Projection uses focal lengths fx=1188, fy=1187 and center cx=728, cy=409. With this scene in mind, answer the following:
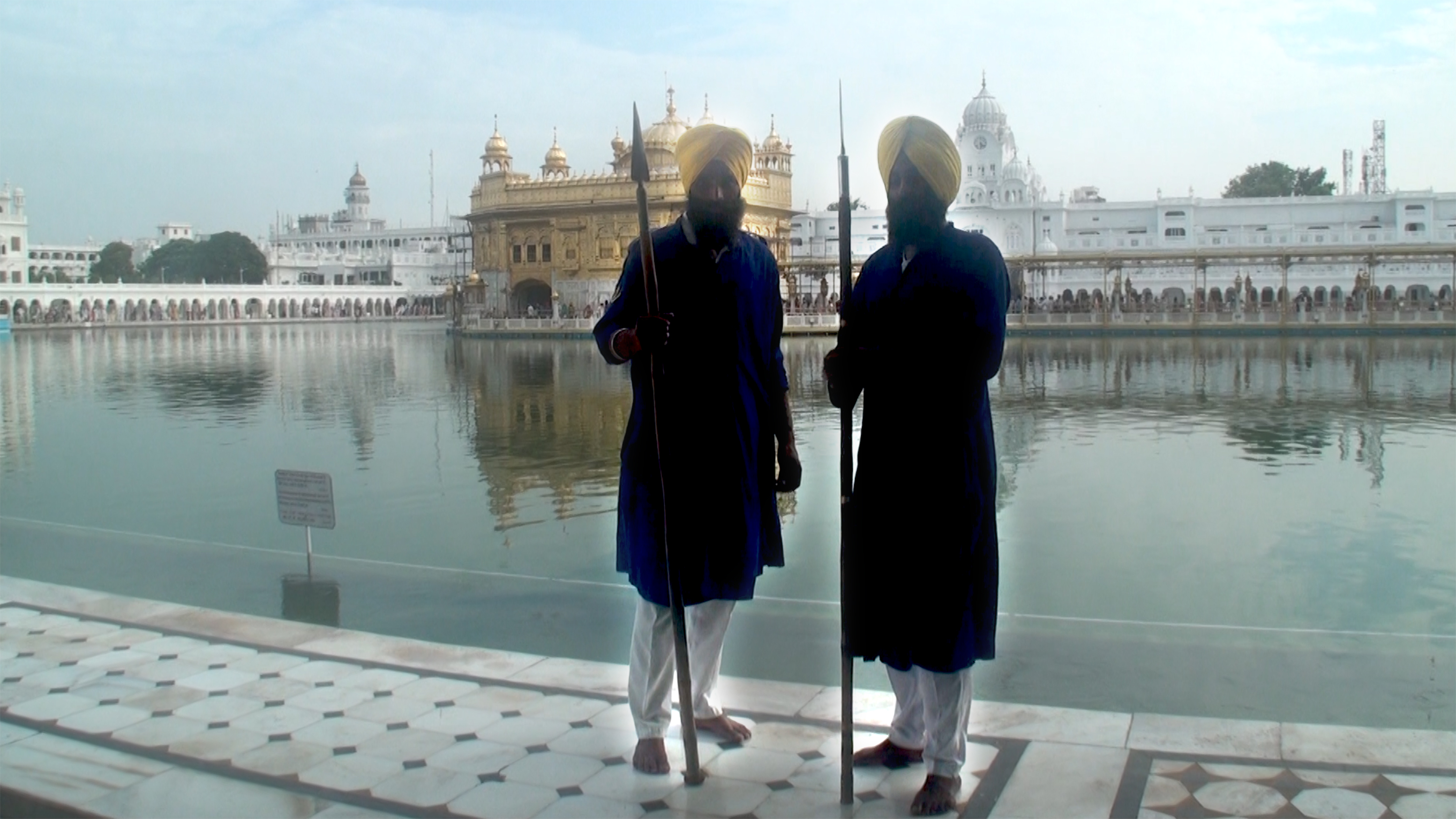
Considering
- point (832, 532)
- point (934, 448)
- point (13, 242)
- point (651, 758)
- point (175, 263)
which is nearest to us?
point (934, 448)

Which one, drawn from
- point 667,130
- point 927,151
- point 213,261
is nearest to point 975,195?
point 667,130

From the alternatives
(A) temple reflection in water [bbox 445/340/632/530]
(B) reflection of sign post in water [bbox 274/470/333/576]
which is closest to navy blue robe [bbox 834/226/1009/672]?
(B) reflection of sign post in water [bbox 274/470/333/576]

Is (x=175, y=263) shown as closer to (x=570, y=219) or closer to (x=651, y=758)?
(x=570, y=219)

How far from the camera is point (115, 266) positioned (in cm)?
7112

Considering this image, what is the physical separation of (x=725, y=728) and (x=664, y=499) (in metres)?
0.62

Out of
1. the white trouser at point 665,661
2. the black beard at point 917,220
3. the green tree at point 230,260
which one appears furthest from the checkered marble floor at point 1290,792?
the green tree at point 230,260

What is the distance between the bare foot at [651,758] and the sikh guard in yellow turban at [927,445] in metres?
0.52

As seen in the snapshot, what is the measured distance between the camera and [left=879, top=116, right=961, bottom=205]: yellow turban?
2.76 metres

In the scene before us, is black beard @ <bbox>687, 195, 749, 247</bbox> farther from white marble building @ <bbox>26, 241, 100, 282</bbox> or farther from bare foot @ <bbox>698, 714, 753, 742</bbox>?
white marble building @ <bbox>26, 241, 100, 282</bbox>

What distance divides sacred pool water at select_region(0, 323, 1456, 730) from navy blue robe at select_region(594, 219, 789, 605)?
473 mm

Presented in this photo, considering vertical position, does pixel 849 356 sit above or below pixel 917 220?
below

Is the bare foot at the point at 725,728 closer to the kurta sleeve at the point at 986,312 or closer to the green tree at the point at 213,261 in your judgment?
the kurta sleeve at the point at 986,312

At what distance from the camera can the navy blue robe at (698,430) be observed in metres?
2.90

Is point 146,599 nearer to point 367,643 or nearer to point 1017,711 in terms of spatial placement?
point 367,643
